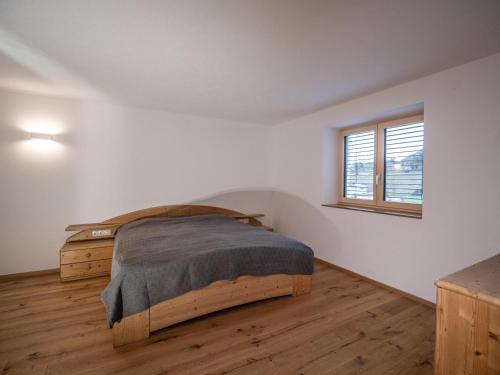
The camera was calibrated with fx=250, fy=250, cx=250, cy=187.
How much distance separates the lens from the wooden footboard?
180cm

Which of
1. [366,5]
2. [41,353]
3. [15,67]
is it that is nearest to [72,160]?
[15,67]

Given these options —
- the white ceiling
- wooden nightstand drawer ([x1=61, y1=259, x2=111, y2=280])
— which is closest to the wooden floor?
wooden nightstand drawer ([x1=61, y1=259, x2=111, y2=280])

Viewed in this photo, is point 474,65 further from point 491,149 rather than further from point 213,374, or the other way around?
point 213,374

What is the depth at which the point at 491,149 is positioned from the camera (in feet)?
6.49

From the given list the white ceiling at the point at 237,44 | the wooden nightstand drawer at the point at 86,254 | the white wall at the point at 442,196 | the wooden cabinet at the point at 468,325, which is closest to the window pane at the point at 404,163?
the white wall at the point at 442,196

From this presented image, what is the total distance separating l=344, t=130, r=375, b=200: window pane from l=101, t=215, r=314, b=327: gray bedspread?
1378 millimetres

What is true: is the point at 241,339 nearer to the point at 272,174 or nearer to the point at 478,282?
the point at 478,282

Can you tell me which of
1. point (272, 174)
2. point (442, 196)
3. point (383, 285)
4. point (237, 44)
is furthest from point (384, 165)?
point (237, 44)

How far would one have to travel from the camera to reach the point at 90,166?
326 cm

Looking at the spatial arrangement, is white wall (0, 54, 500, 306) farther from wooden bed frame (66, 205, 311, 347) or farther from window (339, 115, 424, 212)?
wooden bed frame (66, 205, 311, 347)

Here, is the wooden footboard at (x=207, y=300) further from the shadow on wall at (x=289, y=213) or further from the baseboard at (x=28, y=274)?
the baseboard at (x=28, y=274)

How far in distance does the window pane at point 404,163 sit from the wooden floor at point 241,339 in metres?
1.12

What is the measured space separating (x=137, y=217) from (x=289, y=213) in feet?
7.69

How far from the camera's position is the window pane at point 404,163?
2.67 metres
